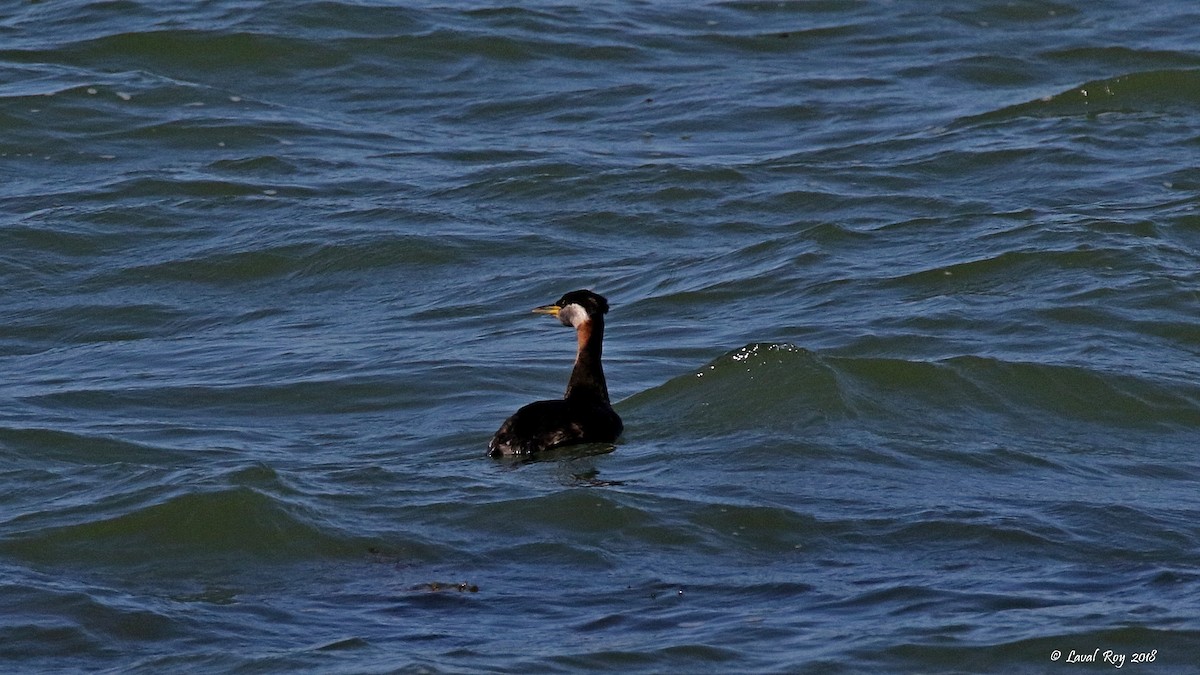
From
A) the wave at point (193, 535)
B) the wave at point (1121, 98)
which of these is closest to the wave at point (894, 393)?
the wave at point (193, 535)

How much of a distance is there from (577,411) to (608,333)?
8.75ft

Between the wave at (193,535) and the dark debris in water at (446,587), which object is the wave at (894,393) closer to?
the wave at (193,535)

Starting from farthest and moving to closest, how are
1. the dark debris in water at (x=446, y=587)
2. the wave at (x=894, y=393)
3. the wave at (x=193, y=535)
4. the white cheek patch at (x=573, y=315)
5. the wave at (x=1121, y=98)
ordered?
the wave at (x=1121, y=98), the white cheek patch at (x=573, y=315), the wave at (x=894, y=393), the wave at (x=193, y=535), the dark debris in water at (x=446, y=587)

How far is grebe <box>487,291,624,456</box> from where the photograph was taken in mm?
9539

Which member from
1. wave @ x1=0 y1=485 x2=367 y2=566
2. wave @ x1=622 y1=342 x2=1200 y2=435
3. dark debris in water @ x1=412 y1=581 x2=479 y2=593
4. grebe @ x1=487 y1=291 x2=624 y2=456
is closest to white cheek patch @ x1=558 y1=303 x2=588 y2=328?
grebe @ x1=487 y1=291 x2=624 y2=456

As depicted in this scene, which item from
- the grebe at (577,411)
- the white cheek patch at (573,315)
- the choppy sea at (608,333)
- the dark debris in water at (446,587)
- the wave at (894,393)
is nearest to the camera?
the choppy sea at (608,333)

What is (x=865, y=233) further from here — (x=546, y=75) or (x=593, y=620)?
(x=593, y=620)

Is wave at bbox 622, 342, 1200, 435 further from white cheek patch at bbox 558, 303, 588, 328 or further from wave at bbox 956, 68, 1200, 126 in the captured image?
wave at bbox 956, 68, 1200, 126

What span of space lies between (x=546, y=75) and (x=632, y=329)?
7.15m

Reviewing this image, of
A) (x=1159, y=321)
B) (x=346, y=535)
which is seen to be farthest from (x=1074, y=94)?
(x=346, y=535)

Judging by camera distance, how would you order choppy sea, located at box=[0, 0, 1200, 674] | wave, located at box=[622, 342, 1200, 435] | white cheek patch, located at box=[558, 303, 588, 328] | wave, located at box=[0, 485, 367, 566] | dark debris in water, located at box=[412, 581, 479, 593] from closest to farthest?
choppy sea, located at box=[0, 0, 1200, 674] < dark debris in water, located at box=[412, 581, 479, 593] < wave, located at box=[0, 485, 367, 566] < wave, located at box=[622, 342, 1200, 435] < white cheek patch, located at box=[558, 303, 588, 328]

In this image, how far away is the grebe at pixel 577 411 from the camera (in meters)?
9.54

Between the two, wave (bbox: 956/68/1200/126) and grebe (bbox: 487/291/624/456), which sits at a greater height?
wave (bbox: 956/68/1200/126)

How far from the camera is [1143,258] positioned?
13.3m
